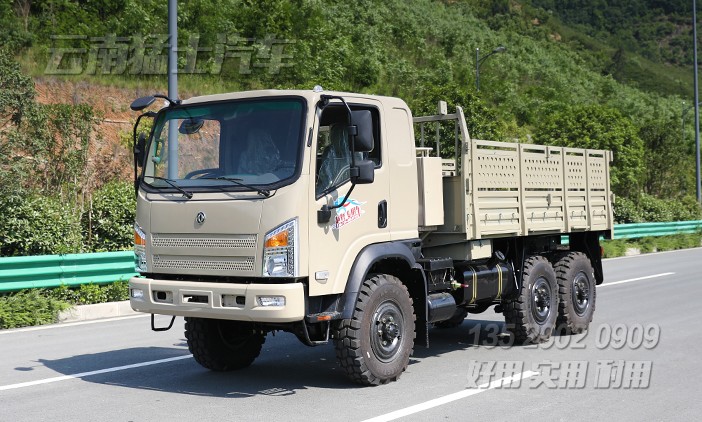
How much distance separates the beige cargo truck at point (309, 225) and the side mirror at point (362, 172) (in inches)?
0.7

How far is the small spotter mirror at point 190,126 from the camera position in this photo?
25.4ft

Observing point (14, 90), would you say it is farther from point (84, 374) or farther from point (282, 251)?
point (282, 251)

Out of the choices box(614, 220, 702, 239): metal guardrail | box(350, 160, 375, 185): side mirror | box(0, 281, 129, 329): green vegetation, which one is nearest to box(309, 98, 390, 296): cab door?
box(350, 160, 375, 185): side mirror

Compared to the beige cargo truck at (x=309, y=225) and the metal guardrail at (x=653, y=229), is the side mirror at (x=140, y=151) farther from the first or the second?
the metal guardrail at (x=653, y=229)

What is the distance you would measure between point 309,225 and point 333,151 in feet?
2.64

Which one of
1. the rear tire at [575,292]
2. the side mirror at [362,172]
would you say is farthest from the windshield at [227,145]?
the rear tire at [575,292]

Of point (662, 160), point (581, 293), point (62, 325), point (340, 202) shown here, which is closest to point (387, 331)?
point (340, 202)

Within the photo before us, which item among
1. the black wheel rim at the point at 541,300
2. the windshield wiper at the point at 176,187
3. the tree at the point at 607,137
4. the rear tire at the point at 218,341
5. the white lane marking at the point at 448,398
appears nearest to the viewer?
the white lane marking at the point at 448,398

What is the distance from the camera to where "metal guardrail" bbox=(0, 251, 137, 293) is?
1176 cm

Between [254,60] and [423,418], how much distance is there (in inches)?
1230

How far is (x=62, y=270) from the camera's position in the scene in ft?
40.4

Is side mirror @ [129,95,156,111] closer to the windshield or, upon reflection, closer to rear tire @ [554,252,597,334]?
the windshield

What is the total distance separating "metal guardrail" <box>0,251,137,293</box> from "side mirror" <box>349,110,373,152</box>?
6.68 m

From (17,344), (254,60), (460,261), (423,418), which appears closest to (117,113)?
(254,60)
